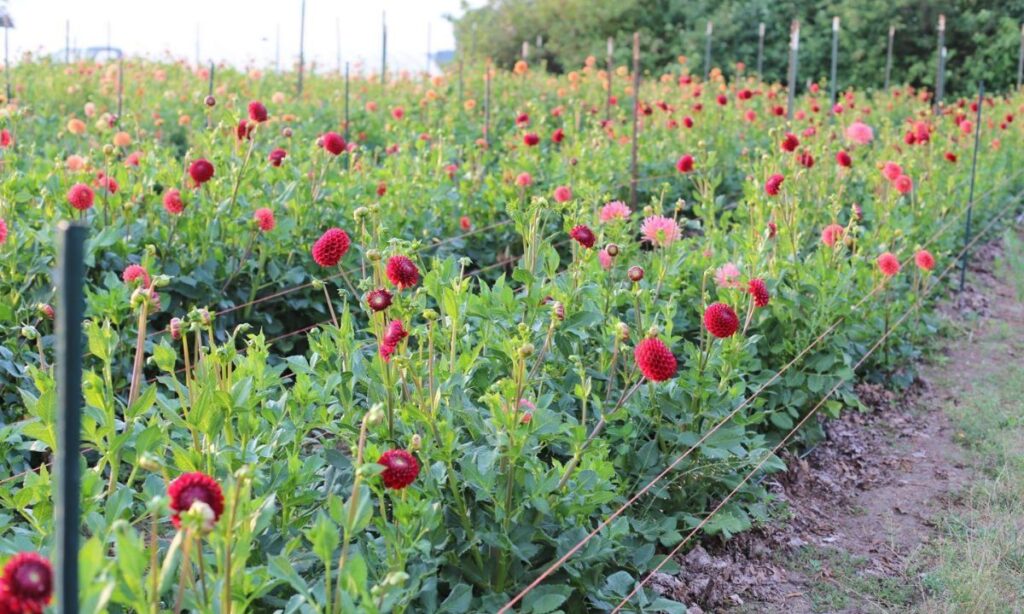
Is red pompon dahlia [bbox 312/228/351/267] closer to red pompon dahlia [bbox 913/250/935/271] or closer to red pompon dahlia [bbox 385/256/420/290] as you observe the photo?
red pompon dahlia [bbox 385/256/420/290]

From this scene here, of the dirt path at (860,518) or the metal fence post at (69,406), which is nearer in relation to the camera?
the metal fence post at (69,406)

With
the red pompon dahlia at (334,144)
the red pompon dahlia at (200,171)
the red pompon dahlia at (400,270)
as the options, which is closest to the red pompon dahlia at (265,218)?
the red pompon dahlia at (200,171)

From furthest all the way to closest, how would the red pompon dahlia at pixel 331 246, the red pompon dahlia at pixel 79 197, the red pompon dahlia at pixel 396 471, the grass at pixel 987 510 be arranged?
the red pompon dahlia at pixel 79 197
the grass at pixel 987 510
the red pompon dahlia at pixel 331 246
the red pompon dahlia at pixel 396 471

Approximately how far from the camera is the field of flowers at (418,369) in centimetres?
183

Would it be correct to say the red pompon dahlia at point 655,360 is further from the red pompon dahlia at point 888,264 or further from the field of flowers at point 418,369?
the red pompon dahlia at point 888,264

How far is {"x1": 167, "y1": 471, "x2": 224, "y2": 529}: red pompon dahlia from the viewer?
1337mm

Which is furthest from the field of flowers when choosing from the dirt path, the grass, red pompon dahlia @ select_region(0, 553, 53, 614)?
the grass

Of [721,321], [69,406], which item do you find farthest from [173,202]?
[69,406]

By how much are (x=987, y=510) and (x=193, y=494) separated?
9.21ft

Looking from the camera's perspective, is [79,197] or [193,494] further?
[79,197]

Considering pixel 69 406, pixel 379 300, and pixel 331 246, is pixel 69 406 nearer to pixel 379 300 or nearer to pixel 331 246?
pixel 379 300

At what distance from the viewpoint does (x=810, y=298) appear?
149 inches

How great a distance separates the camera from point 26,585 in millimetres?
1180

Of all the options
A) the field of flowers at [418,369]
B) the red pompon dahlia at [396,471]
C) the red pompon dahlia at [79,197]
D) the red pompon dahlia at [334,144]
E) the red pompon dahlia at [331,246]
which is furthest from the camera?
the red pompon dahlia at [334,144]
